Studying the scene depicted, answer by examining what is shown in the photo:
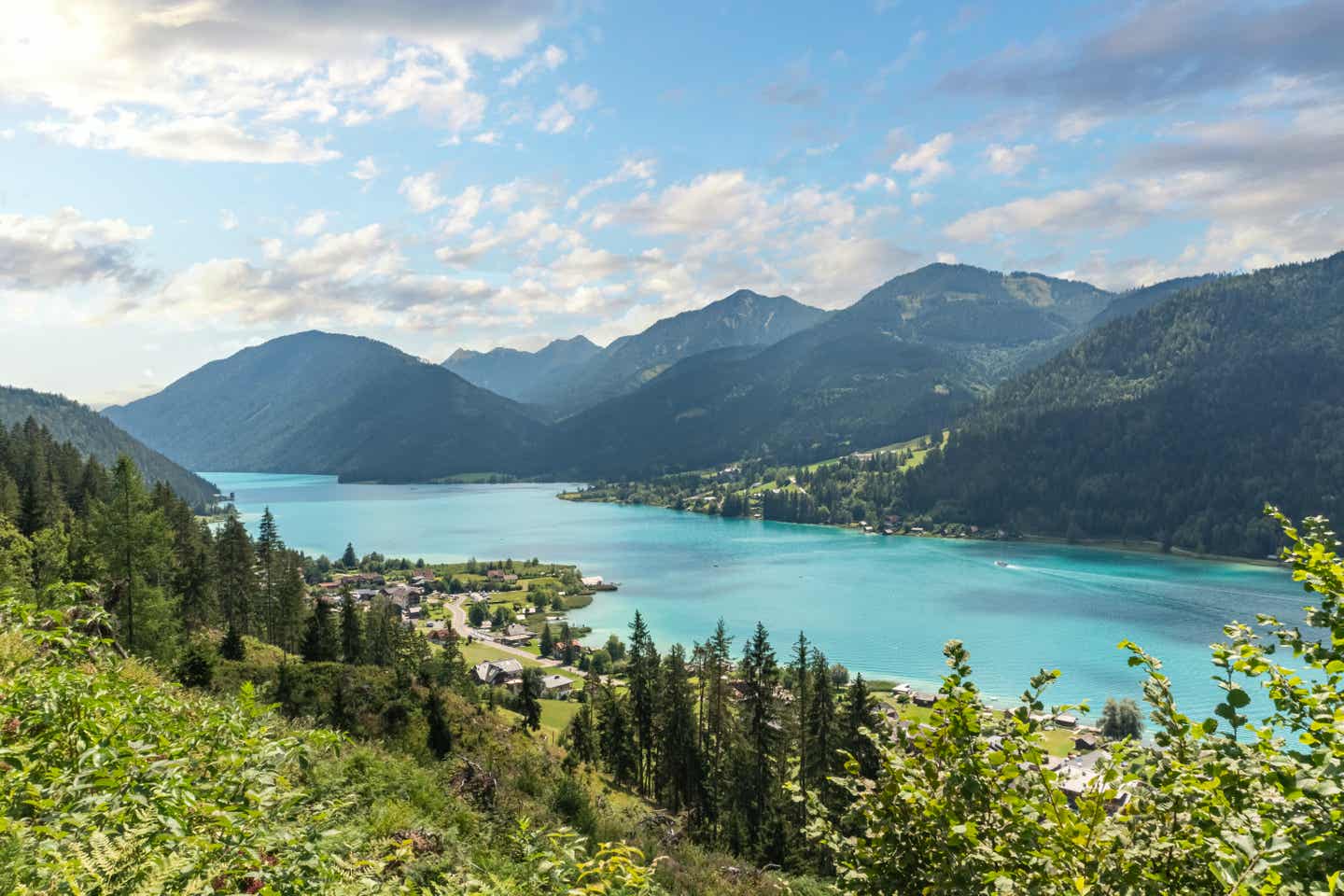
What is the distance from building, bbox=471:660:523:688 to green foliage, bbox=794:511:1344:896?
6584cm

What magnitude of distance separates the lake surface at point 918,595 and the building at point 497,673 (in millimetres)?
14970

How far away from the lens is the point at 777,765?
36375mm

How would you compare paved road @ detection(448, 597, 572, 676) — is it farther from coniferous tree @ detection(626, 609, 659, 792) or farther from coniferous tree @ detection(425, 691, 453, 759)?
coniferous tree @ detection(425, 691, 453, 759)

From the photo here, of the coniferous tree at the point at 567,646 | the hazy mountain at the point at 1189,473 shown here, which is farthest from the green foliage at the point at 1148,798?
the hazy mountain at the point at 1189,473

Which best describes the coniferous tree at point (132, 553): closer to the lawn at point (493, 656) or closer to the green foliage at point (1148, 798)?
the green foliage at point (1148, 798)

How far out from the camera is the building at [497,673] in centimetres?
6750

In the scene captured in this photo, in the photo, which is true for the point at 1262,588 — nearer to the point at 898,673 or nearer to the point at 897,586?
the point at 897,586

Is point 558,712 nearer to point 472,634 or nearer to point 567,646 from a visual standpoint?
point 567,646

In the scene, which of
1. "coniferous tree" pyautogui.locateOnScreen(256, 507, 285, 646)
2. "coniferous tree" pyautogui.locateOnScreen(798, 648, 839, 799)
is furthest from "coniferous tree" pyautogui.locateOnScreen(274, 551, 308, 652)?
"coniferous tree" pyautogui.locateOnScreen(798, 648, 839, 799)

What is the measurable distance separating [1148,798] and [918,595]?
101 m

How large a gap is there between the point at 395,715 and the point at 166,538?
58.4 ft

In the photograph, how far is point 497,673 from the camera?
69562 mm

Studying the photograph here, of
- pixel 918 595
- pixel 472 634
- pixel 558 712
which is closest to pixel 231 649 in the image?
pixel 558 712

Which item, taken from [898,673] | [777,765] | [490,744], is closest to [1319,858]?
[490,744]
